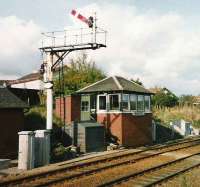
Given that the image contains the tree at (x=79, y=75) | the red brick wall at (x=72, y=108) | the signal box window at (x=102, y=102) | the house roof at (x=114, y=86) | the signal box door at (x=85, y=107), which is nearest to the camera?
the house roof at (x=114, y=86)

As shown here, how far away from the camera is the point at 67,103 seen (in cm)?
2831

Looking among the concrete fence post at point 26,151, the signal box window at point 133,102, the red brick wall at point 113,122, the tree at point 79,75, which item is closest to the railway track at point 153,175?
the concrete fence post at point 26,151

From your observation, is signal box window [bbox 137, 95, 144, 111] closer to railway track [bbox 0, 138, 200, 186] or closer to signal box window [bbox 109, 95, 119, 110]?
signal box window [bbox 109, 95, 119, 110]

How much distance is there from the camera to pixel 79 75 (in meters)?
39.7

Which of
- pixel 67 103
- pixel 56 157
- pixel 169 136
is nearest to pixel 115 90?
pixel 67 103

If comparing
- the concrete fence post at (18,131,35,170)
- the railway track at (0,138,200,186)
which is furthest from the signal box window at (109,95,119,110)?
the concrete fence post at (18,131,35,170)

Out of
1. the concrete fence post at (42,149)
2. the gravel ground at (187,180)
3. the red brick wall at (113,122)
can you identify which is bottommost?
the gravel ground at (187,180)

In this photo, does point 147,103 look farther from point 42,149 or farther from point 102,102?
point 42,149

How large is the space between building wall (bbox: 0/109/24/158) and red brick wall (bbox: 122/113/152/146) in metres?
7.64

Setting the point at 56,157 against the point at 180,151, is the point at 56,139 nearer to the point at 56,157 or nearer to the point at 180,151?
the point at 56,157

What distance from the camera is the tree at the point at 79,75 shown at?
119 feet

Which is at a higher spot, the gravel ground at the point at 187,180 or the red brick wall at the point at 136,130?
the red brick wall at the point at 136,130

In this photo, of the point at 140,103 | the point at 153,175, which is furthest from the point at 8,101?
the point at 140,103

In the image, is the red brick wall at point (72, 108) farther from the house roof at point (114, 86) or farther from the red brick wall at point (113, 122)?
the red brick wall at point (113, 122)
